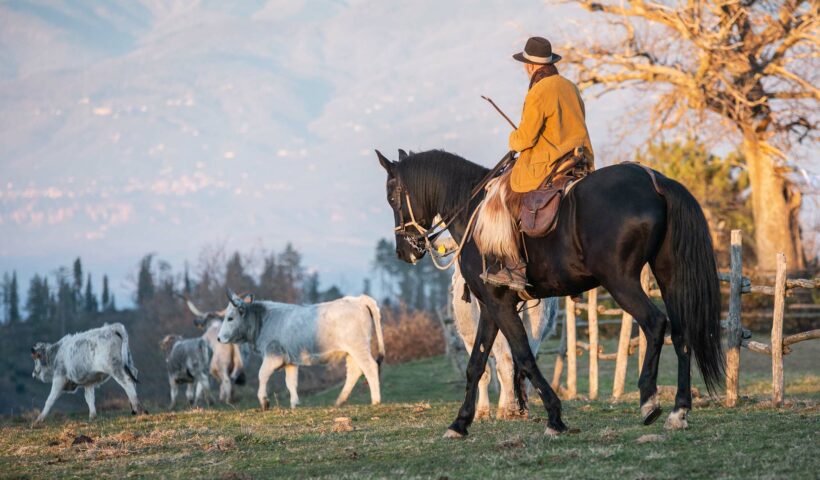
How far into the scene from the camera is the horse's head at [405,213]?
10.1 metres

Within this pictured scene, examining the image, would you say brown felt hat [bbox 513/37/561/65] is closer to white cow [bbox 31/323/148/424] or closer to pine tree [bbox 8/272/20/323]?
white cow [bbox 31/323/148/424]

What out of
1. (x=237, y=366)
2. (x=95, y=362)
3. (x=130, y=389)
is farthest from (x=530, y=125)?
(x=237, y=366)

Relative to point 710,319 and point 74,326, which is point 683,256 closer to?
point 710,319

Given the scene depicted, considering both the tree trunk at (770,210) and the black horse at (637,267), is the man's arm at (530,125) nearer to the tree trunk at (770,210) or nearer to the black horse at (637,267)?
the black horse at (637,267)

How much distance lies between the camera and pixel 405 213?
10.3 metres

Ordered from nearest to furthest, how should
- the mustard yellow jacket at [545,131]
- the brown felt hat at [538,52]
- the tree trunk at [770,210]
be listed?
the mustard yellow jacket at [545,131] → the brown felt hat at [538,52] → the tree trunk at [770,210]

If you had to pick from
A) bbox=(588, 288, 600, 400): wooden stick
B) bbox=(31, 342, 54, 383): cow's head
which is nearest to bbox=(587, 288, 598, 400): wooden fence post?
bbox=(588, 288, 600, 400): wooden stick

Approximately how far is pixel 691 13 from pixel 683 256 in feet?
84.3

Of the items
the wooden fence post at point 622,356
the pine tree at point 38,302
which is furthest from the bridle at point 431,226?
the pine tree at point 38,302

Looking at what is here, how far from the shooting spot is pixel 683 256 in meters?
8.26

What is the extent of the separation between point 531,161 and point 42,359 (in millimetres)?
11388

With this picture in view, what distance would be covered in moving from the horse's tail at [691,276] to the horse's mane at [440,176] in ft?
7.00

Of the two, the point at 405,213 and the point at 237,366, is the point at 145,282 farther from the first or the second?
the point at 405,213

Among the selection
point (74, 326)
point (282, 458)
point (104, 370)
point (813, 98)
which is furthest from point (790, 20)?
point (74, 326)
